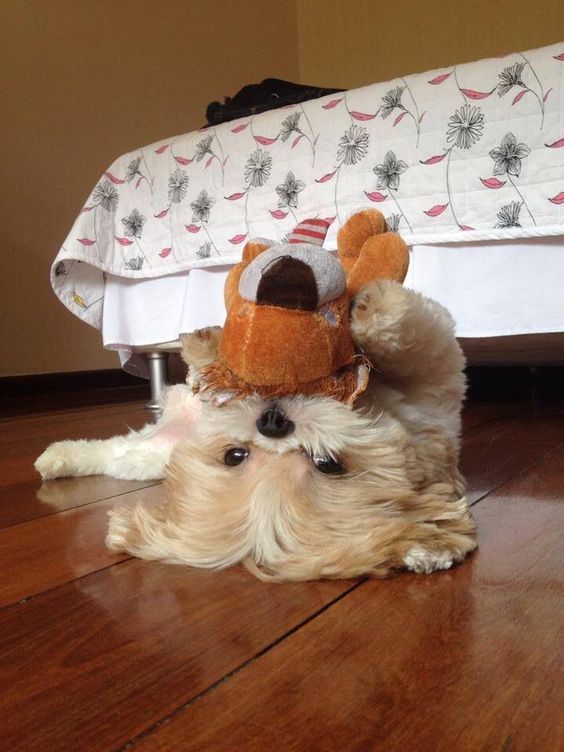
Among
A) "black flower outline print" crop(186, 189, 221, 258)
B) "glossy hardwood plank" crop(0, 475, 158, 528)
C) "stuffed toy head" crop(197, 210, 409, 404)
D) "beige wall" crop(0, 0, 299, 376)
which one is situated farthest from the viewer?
"beige wall" crop(0, 0, 299, 376)

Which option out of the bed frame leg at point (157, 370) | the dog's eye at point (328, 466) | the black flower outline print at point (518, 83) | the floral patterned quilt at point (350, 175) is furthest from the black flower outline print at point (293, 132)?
the dog's eye at point (328, 466)

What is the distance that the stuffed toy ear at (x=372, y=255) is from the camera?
68 centimetres

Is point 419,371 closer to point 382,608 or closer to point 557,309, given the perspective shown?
point 382,608

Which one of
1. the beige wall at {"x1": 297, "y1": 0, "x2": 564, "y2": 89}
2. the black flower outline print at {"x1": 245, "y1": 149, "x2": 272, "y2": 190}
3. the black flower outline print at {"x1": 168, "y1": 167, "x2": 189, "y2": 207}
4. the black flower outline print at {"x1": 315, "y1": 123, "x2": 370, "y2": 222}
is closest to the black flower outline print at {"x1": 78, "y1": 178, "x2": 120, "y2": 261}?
the black flower outline print at {"x1": 168, "y1": 167, "x2": 189, "y2": 207}

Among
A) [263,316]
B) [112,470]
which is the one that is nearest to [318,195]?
[112,470]

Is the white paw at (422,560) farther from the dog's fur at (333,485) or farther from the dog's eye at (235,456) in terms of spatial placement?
the dog's eye at (235,456)

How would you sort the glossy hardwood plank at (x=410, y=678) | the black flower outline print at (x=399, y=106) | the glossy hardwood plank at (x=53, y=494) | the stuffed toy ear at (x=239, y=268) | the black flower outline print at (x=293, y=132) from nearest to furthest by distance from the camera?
the glossy hardwood plank at (x=410, y=678)
the stuffed toy ear at (x=239, y=268)
the glossy hardwood plank at (x=53, y=494)
the black flower outline print at (x=399, y=106)
the black flower outline print at (x=293, y=132)

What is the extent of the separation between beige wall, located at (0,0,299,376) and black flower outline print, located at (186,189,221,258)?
1172 millimetres

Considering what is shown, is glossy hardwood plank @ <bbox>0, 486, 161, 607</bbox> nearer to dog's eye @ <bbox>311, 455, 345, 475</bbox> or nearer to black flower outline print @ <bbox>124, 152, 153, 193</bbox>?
dog's eye @ <bbox>311, 455, 345, 475</bbox>

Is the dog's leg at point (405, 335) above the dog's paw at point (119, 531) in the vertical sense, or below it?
above

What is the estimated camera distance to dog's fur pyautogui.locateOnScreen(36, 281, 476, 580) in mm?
595

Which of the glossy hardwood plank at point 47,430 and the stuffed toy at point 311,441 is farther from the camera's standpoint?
the glossy hardwood plank at point 47,430

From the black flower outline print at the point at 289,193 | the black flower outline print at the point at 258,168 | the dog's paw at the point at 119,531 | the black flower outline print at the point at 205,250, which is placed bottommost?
the dog's paw at the point at 119,531

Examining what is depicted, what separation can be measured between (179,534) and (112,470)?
0.44m
